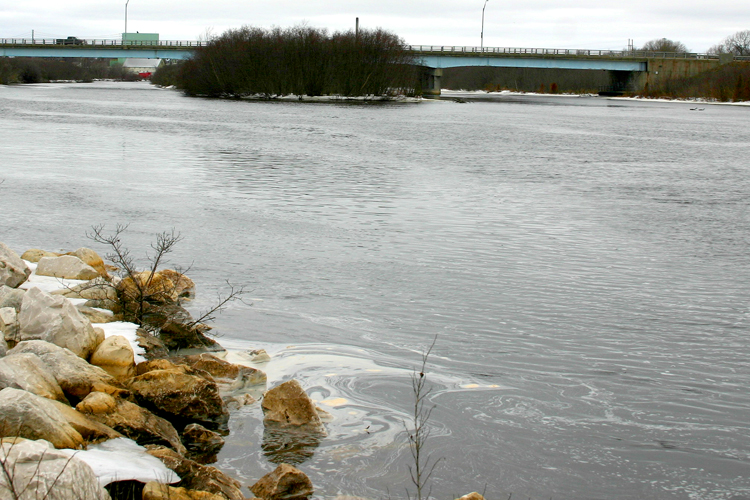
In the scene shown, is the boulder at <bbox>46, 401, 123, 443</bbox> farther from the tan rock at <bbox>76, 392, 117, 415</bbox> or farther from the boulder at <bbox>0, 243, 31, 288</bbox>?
the boulder at <bbox>0, 243, 31, 288</bbox>

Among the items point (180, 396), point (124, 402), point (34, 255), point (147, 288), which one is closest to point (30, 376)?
point (124, 402)

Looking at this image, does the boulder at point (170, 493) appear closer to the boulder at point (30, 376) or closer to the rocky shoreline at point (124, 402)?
the rocky shoreline at point (124, 402)

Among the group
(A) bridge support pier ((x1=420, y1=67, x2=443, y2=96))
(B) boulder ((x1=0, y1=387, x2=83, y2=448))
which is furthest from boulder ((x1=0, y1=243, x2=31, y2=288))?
(A) bridge support pier ((x1=420, y1=67, x2=443, y2=96))

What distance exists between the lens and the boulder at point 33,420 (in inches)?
217

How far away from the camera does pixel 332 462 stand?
21.9 feet

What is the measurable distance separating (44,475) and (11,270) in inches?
230

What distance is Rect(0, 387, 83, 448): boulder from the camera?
5.52 meters

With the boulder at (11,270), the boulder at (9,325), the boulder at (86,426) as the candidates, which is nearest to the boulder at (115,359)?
the boulder at (9,325)

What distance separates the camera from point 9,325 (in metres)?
7.98

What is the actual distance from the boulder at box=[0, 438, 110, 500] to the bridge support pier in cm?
11230

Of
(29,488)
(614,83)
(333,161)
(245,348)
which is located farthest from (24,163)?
(614,83)

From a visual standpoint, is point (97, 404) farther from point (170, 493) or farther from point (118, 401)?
point (170, 493)

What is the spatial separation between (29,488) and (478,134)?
41.9 m

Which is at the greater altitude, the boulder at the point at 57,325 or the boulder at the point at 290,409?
the boulder at the point at 57,325
